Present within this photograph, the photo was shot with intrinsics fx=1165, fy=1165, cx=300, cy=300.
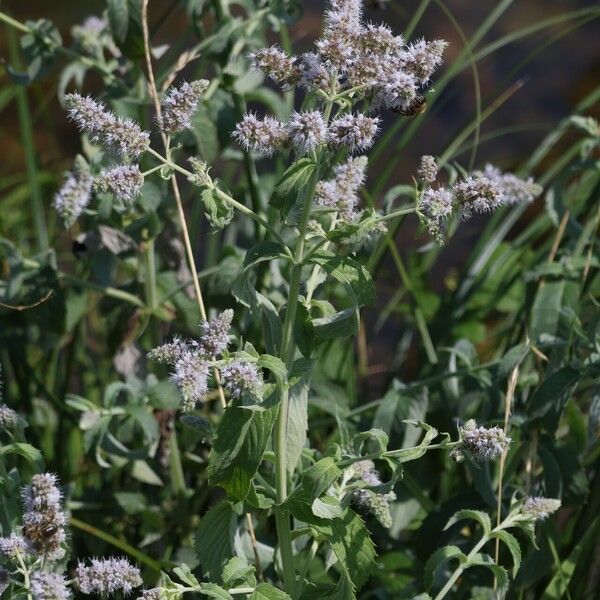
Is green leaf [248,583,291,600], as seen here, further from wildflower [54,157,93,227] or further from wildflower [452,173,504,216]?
wildflower [54,157,93,227]

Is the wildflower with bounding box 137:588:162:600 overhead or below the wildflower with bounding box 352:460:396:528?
below

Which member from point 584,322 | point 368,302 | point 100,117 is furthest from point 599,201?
point 100,117

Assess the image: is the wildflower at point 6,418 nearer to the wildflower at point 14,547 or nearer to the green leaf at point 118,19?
the wildflower at point 14,547

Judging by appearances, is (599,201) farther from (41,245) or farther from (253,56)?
(41,245)

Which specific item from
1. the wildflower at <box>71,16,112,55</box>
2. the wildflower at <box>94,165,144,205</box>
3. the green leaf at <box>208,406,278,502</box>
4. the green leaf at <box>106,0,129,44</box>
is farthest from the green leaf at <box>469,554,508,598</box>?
the wildflower at <box>71,16,112,55</box>

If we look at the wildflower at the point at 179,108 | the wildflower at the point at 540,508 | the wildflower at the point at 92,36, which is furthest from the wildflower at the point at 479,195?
the wildflower at the point at 92,36

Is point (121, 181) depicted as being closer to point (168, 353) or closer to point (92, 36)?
point (168, 353)

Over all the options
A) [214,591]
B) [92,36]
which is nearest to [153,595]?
[214,591]
